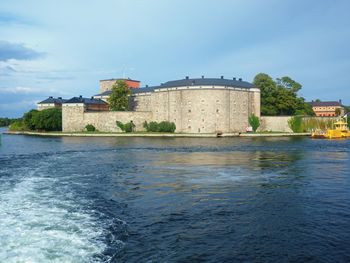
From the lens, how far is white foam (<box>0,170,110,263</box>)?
7.39 meters

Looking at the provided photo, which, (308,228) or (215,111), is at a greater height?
(215,111)

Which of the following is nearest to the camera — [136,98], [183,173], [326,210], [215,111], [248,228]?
[248,228]

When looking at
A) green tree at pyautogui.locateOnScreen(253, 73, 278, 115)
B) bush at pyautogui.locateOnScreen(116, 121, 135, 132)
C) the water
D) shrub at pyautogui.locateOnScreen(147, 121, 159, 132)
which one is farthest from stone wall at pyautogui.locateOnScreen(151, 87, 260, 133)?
the water

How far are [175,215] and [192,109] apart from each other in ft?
152

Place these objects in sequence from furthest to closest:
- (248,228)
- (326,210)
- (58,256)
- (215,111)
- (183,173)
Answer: (215,111) < (183,173) < (326,210) < (248,228) < (58,256)

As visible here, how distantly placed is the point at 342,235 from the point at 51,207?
727cm

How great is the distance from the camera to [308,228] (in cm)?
909

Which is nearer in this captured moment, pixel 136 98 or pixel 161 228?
pixel 161 228

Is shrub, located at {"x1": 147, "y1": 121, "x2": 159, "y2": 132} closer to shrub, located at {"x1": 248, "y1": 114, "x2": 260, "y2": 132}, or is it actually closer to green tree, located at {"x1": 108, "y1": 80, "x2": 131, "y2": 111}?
green tree, located at {"x1": 108, "y1": 80, "x2": 131, "y2": 111}

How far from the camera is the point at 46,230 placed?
8859mm

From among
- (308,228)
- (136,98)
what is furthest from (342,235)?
(136,98)

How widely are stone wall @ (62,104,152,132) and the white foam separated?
48.1 m

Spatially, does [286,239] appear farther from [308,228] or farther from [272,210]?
[272,210]

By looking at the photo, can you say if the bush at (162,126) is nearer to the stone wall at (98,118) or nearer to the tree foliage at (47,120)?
the stone wall at (98,118)
